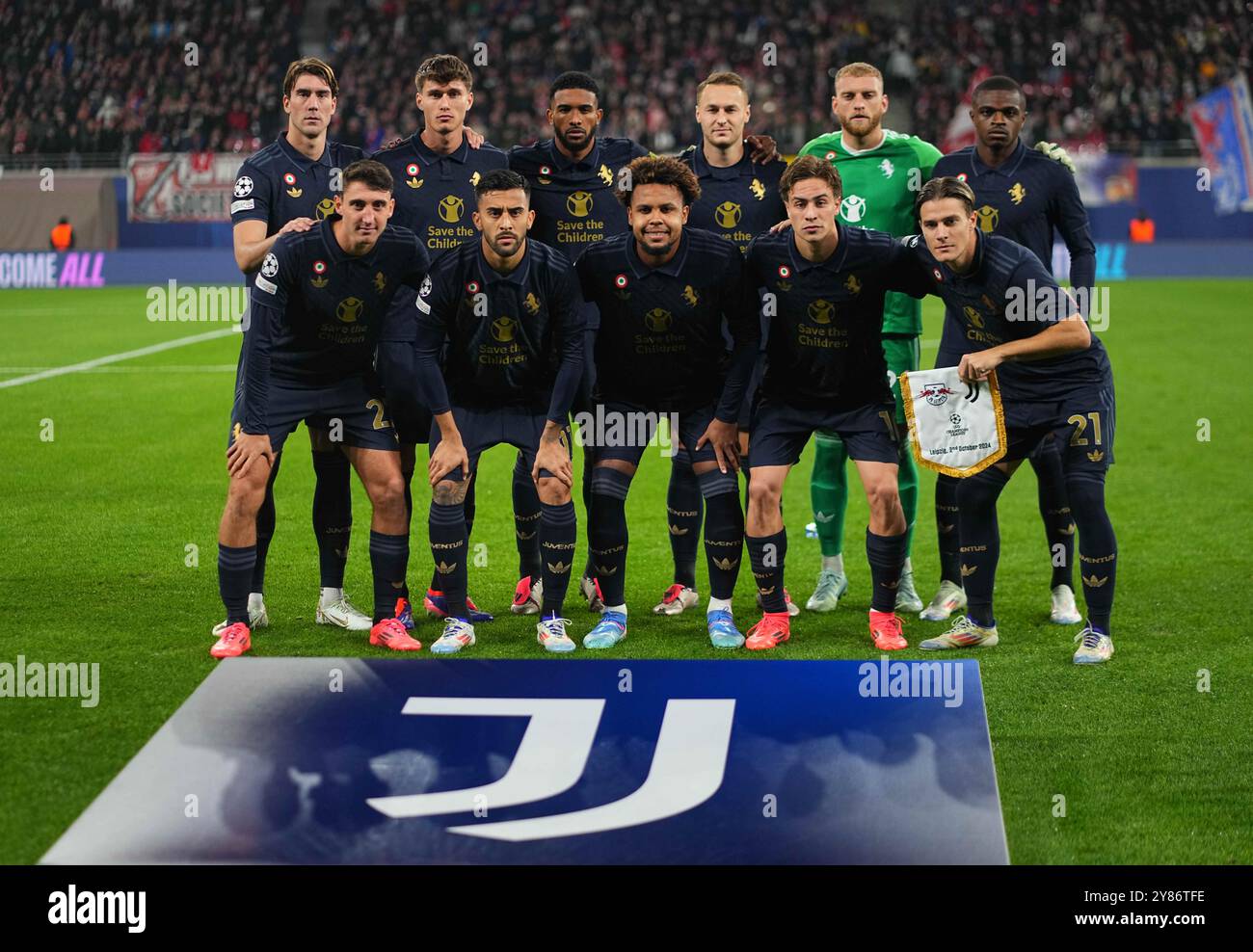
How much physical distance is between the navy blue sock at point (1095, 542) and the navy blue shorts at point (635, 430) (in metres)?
1.45

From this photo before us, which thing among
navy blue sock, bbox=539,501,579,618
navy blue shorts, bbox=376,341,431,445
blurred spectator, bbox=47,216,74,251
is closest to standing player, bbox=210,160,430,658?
navy blue shorts, bbox=376,341,431,445

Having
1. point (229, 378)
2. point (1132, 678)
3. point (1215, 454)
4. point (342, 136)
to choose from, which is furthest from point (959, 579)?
point (342, 136)

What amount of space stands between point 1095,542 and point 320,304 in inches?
126

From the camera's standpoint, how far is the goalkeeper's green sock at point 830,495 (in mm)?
6949

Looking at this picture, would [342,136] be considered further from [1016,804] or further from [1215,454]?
[1016,804]

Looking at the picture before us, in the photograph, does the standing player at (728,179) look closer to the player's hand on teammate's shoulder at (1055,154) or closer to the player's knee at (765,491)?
the player's knee at (765,491)

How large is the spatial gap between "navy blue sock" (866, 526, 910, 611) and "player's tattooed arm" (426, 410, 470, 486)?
170cm

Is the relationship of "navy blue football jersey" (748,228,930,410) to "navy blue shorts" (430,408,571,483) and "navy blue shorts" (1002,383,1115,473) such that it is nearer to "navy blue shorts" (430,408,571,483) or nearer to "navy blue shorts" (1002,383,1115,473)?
"navy blue shorts" (1002,383,1115,473)

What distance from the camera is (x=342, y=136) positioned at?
102 feet

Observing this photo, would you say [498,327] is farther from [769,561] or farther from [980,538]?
[980,538]

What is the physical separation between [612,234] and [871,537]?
1.77 meters

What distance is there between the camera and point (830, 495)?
6.97 meters

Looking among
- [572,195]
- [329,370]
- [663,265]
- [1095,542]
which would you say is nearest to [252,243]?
[329,370]

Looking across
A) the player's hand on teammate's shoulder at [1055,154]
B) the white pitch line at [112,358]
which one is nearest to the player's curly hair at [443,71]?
the player's hand on teammate's shoulder at [1055,154]
